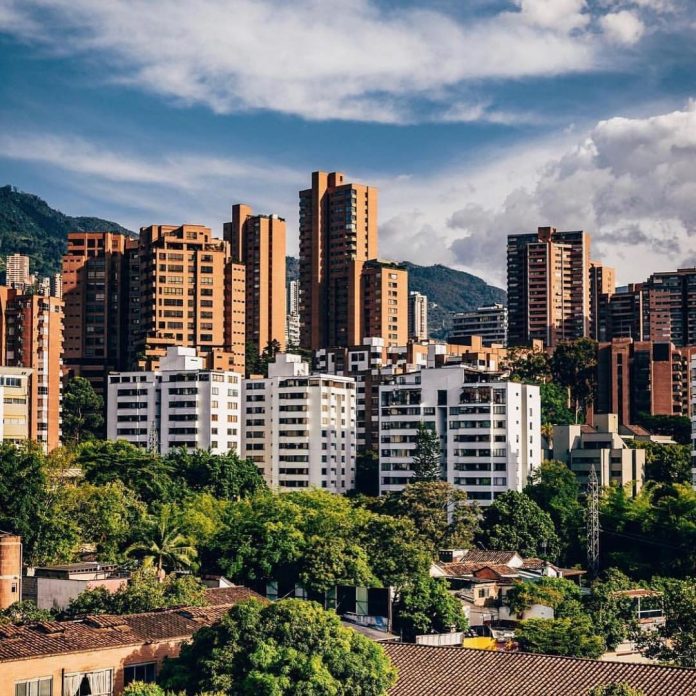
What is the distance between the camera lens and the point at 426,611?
225ft

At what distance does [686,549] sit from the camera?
91.2 meters

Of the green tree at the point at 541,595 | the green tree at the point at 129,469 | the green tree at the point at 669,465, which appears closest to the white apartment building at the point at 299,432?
the green tree at the point at 129,469

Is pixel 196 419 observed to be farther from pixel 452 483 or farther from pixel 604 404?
pixel 604 404

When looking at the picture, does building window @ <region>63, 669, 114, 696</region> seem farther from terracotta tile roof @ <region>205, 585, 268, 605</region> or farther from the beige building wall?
the beige building wall

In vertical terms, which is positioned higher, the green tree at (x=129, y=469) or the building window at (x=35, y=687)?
the green tree at (x=129, y=469)

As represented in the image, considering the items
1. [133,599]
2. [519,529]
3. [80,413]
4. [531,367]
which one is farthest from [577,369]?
[133,599]

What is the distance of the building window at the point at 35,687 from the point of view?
4103 centimetres

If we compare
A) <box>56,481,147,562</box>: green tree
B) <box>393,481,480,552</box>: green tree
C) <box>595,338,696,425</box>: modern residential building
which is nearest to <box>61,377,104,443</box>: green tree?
<box>393,481,480,552</box>: green tree

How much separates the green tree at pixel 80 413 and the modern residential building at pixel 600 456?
45.6 meters

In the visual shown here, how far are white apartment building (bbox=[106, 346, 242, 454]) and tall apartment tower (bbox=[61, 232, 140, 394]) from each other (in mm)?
30341

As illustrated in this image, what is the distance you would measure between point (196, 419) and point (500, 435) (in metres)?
29.4

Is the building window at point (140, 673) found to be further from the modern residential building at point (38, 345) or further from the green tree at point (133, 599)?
the modern residential building at point (38, 345)

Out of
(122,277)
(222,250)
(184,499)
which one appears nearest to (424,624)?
(184,499)

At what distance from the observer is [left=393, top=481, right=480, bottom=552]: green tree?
9306 centimetres
